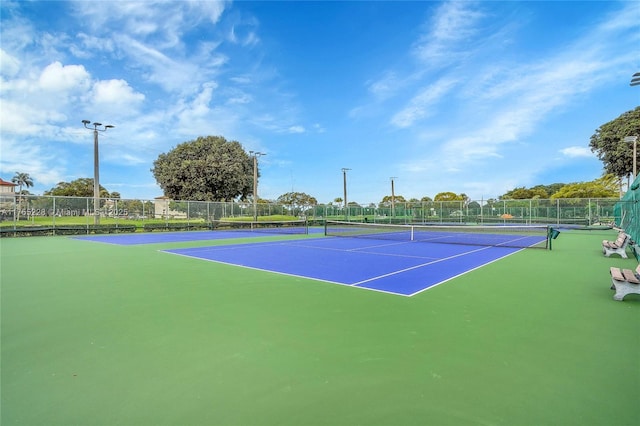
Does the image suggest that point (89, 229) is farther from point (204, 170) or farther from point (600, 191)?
point (600, 191)

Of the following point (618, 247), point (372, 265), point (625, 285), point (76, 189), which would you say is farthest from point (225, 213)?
point (76, 189)

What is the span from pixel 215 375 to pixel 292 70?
2327 cm

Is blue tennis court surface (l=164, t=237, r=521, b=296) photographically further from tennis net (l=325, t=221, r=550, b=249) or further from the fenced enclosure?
the fenced enclosure

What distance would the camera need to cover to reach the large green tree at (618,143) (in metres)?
29.2

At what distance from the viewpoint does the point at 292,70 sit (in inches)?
918

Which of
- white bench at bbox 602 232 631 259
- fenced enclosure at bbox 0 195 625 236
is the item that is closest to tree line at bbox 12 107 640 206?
fenced enclosure at bbox 0 195 625 236

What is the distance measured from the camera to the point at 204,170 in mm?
32250

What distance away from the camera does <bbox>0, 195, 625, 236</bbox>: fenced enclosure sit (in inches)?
707

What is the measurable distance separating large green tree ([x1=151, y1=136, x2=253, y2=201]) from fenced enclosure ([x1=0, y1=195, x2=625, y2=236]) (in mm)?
5900

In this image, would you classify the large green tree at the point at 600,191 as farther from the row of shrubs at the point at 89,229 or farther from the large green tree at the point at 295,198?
the row of shrubs at the point at 89,229

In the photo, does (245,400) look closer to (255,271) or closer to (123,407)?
(123,407)

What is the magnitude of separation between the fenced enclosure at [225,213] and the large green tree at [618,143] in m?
5.26

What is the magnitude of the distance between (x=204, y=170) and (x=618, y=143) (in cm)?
3658

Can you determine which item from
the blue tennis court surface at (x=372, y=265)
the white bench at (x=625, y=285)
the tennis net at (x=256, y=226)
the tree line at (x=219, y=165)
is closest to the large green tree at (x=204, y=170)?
the tree line at (x=219, y=165)
